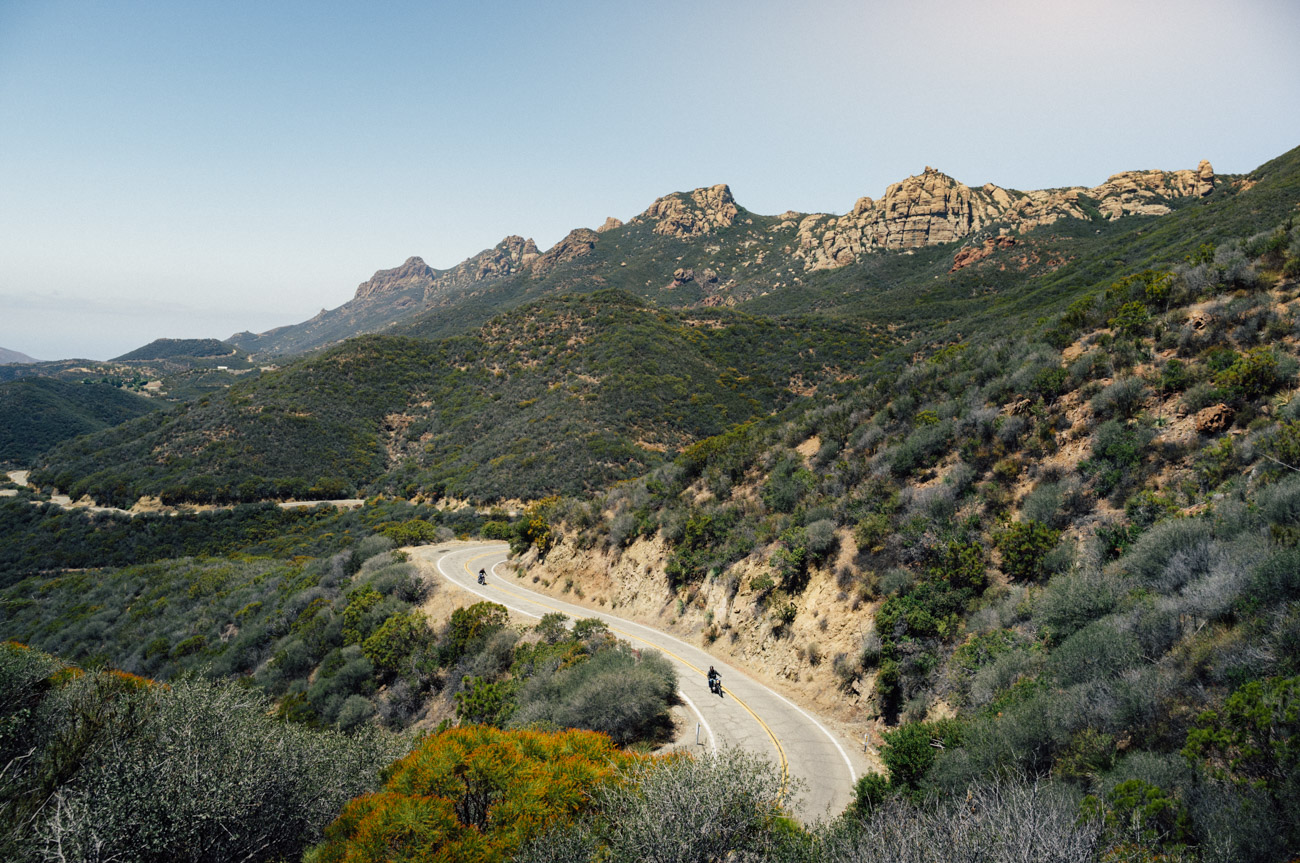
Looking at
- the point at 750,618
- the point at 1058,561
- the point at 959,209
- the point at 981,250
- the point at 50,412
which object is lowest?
the point at 750,618

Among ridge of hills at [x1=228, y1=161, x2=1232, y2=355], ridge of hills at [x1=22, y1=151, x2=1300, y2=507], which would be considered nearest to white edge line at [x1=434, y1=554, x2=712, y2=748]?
ridge of hills at [x1=22, y1=151, x2=1300, y2=507]

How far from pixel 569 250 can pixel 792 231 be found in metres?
73.7

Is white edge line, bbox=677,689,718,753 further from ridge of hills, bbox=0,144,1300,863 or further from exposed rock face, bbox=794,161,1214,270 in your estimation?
exposed rock face, bbox=794,161,1214,270

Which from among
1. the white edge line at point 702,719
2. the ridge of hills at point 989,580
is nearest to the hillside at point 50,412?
the ridge of hills at point 989,580

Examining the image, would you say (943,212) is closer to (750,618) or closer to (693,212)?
(693,212)

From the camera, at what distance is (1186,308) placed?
47.3ft

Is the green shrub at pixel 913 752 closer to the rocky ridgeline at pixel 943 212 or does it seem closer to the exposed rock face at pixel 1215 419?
the exposed rock face at pixel 1215 419

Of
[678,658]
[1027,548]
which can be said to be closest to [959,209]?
[1027,548]

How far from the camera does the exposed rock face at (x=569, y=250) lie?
167m

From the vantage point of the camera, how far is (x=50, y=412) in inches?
3698

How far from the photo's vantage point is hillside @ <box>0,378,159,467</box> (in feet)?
276

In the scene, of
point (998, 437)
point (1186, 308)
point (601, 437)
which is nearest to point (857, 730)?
point (998, 437)

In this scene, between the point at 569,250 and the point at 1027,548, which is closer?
the point at 1027,548

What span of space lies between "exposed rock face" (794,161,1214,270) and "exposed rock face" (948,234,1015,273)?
14.0m
